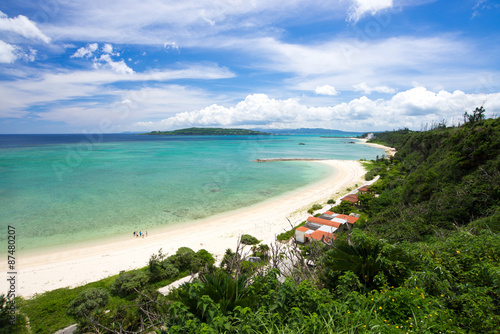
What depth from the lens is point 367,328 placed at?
177 inches

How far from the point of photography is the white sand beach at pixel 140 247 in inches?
672

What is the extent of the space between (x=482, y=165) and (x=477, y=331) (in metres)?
18.1

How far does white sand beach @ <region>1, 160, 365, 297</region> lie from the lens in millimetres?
17062

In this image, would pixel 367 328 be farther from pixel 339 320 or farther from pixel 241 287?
pixel 241 287

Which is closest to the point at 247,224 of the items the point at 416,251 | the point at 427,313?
the point at 416,251

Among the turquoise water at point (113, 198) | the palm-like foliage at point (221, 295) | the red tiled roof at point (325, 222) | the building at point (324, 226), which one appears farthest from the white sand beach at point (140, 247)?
the palm-like foliage at point (221, 295)

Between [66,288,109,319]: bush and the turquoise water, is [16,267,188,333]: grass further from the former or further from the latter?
the turquoise water

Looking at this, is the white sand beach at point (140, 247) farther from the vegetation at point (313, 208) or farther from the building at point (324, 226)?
the building at point (324, 226)

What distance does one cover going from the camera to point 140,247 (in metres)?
21.9

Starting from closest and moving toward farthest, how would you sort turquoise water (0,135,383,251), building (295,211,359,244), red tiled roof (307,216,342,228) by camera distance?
building (295,211,359,244) → red tiled roof (307,216,342,228) → turquoise water (0,135,383,251)

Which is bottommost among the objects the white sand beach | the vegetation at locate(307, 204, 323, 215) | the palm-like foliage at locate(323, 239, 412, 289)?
the white sand beach

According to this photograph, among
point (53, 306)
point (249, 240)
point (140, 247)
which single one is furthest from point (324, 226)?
point (53, 306)

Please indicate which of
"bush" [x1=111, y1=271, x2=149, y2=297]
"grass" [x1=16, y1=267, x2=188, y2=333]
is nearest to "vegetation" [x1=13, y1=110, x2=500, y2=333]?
"grass" [x1=16, y1=267, x2=188, y2=333]

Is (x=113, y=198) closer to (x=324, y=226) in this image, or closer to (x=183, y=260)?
(x=183, y=260)
